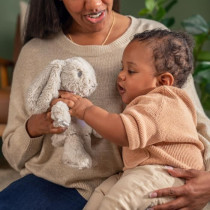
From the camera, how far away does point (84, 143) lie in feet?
3.79

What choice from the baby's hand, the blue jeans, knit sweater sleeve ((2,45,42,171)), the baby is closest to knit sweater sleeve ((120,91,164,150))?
the baby

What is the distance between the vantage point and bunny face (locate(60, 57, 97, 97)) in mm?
1071

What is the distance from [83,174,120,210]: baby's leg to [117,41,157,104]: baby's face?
28cm

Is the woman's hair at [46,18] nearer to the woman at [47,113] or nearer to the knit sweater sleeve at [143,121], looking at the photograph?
the woman at [47,113]

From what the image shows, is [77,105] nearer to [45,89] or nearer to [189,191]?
[45,89]

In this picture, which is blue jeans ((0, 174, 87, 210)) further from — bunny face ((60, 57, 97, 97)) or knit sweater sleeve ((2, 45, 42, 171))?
bunny face ((60, 57, 97, 97))

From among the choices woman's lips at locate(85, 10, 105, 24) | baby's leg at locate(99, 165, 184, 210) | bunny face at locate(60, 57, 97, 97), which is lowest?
baby's leg at locate(99, 165, 184, 210)

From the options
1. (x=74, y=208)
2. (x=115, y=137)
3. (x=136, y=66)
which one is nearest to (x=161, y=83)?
(x=136, y=66)

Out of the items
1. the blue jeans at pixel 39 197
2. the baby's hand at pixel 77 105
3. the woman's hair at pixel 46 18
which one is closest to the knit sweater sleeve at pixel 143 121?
the baby's hand at pixel 77 105

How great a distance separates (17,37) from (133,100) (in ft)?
7.03

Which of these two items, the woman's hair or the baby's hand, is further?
the woman's hair

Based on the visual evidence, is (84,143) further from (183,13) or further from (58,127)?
(183,13)

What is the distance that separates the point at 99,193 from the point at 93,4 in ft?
1.93

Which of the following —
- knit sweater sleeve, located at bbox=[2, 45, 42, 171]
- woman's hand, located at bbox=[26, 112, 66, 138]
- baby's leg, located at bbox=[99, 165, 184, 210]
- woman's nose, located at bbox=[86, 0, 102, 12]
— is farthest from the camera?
knit sweater sleeve, located at bbox=[2, 45, 42, 171]
